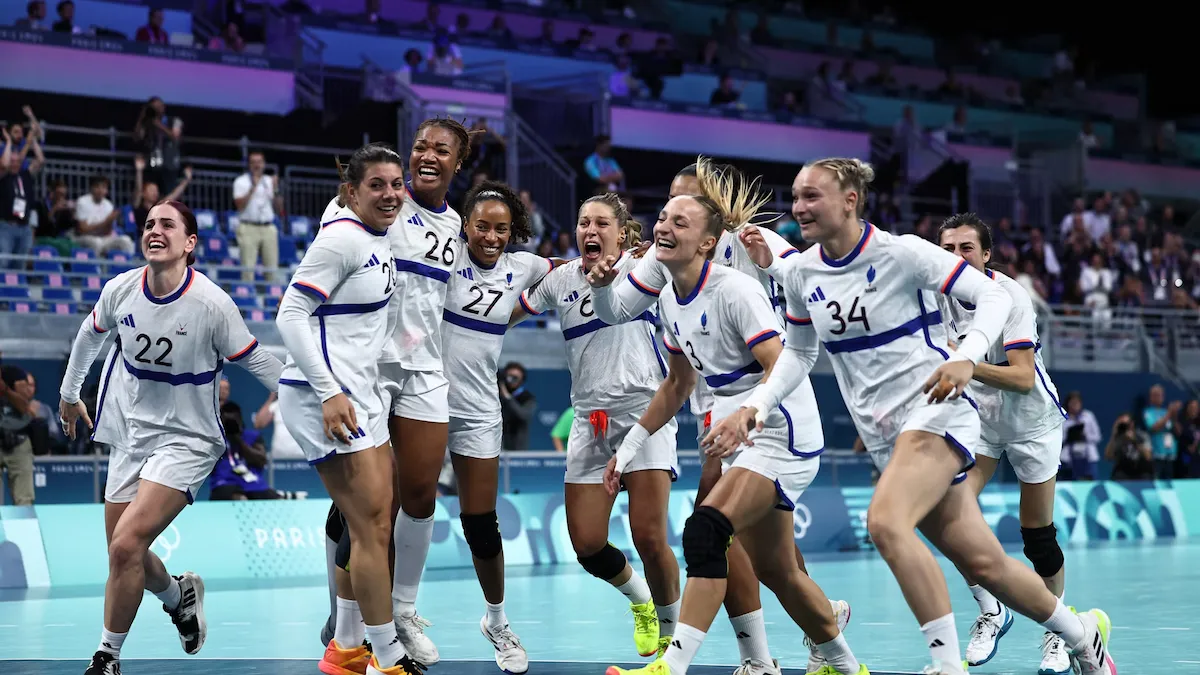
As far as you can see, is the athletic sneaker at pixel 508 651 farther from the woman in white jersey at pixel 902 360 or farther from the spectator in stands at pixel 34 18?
the spectator in stands at pixel 34 18

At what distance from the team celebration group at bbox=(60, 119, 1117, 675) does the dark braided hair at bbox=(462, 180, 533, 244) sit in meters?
0.02

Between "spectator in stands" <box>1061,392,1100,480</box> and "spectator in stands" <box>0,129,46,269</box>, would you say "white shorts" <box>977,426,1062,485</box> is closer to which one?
"spectator in stands" <box>0,129,46,269</box>

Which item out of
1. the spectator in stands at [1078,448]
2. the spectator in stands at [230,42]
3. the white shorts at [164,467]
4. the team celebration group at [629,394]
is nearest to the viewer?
the team celebration group at [629,394]

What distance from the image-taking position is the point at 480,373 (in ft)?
26.5

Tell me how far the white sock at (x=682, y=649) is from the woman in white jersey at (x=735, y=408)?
106 mm

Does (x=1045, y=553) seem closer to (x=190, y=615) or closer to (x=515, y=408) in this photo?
(x=190, y=615)

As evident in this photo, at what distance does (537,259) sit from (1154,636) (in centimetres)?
442

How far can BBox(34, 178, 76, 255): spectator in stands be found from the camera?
18062 mm

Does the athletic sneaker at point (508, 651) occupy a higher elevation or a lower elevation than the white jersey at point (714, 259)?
lower

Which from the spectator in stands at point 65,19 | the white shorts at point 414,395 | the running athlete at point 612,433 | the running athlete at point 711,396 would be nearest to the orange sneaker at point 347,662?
the white shorts at point 414,395

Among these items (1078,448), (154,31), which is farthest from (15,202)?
(1078,448)

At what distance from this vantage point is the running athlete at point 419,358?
24.7 ft

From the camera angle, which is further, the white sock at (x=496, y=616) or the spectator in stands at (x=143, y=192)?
the spectator in stands at (x=143, y=192)

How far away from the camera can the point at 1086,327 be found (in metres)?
27.5
